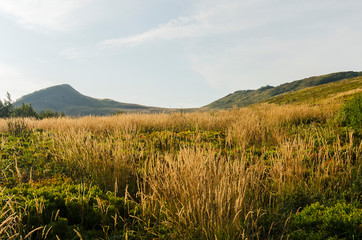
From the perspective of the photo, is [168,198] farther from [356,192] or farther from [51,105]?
[51,105]

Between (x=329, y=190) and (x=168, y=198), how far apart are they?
119 inches

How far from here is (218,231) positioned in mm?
2178

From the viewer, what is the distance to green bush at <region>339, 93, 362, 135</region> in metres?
7.36

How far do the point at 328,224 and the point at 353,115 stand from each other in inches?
272

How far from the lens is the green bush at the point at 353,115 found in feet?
24.2


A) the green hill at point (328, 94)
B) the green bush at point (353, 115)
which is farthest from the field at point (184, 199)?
the green hill at point (328, 94)

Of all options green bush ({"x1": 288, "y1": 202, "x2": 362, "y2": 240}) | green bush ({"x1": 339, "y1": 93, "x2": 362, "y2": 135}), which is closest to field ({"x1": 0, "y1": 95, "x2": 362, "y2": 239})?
green bush ({"x1": 288, "y1": 202, "x2": 362, "y2": 240})

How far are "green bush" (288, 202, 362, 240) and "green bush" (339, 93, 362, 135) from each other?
548 cm

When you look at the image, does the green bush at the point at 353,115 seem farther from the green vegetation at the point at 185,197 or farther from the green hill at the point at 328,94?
the green hill at the point at 328,94

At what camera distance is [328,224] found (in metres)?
2.64

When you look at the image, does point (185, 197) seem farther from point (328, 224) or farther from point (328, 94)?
point (328, 94)

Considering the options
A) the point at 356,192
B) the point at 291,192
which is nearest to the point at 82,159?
the point at 291,192

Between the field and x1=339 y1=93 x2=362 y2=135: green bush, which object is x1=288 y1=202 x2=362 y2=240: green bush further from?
x1=339 y1=93 x2=362 y2=135: green bush

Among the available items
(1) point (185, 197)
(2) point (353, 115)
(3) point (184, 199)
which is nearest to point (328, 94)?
(2) point (353, 115)
